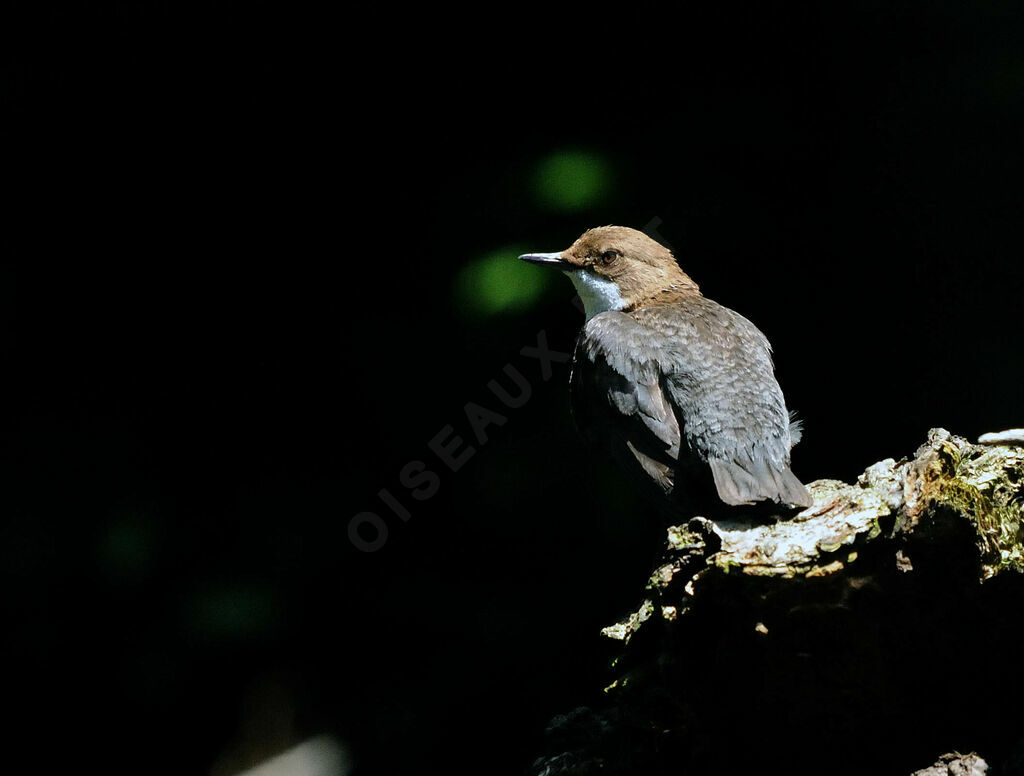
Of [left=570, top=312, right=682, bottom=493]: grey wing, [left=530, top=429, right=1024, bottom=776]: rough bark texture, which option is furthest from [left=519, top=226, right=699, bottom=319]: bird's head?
[left=530, top=429, right=1024, bottom=776]: rough bark texture

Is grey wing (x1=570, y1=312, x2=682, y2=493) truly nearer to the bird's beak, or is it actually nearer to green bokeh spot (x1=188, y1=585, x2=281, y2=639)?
the bird's beak

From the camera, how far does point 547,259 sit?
3.17 metres

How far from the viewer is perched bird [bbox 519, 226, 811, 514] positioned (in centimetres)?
254

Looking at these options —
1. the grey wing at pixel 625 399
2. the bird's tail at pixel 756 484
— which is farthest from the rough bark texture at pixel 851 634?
the grey wing at pixel 625 399

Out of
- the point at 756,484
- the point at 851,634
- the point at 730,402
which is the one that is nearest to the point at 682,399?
the point at 730,402

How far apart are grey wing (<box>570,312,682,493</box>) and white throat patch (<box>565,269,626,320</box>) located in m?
0.27

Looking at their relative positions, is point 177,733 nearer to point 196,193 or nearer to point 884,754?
point 196,193

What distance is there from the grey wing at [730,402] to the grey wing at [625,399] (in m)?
0.05

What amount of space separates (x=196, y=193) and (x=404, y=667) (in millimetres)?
1842

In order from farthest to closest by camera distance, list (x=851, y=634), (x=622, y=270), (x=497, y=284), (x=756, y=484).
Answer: (x=622, y=270), (x=497, y=284), (x=756, y=484), (x=851, y=634)

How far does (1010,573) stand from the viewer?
1777 millimetres

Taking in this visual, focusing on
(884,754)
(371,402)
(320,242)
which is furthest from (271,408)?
(884,754)

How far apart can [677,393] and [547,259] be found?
2.36 feet

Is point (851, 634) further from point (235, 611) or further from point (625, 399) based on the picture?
point (235, 611)
